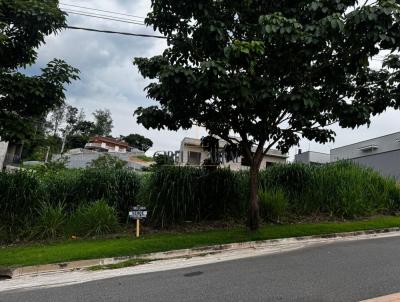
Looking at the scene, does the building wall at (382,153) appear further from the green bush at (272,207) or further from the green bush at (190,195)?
the green bush at (190,195)

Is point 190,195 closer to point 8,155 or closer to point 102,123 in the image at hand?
point 8,155

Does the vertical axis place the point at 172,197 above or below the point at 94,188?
below

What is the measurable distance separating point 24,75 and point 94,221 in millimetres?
4350

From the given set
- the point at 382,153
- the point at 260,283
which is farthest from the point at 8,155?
the point at 260,283

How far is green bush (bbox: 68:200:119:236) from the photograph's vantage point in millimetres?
11945

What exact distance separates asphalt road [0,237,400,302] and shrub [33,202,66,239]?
4680 millimetres

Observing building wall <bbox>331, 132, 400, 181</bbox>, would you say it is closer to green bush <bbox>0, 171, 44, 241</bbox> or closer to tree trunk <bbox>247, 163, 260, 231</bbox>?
tree trunk <bbox>247, 163, 260, 231</bbox>

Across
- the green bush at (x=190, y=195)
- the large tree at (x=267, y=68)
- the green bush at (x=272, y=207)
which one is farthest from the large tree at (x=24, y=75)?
the green bush at (x=272, y=207)

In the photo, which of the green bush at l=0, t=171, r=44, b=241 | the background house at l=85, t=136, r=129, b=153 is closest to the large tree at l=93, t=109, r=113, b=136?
the background house at l=85, t=136, r=129, b=153

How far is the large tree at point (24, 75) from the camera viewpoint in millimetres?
9406

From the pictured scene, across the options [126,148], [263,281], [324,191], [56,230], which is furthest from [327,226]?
[126,148]

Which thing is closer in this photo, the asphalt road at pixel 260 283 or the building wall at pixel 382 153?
the asphalt road at pixel 260 283


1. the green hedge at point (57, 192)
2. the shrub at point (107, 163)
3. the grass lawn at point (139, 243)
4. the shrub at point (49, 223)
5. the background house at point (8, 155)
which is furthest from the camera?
the background house at point (8, 155)

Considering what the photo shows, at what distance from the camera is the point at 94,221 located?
1205cm
